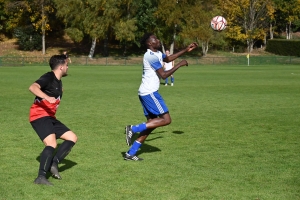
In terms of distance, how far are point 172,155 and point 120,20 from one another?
51.0 meters

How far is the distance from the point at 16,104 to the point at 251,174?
460 inches

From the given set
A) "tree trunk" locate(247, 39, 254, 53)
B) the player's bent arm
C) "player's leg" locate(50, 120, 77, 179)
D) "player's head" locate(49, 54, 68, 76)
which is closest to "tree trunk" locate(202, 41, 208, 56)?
"tree trunk" locate(247, 39, 254, 53)

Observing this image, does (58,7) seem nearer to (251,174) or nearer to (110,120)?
(110,120)

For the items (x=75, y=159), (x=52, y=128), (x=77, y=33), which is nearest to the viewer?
(x=52, y=128)

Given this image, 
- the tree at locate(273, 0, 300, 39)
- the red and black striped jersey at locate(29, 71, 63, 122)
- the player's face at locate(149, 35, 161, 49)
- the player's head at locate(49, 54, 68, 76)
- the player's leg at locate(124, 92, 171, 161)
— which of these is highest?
the tree at locate(273, 0, 300, 39)

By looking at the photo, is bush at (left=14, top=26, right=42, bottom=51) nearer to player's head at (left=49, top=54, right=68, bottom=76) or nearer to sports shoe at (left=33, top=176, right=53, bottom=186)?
player's head at (left=49, top=54, right=68, bottom=76)

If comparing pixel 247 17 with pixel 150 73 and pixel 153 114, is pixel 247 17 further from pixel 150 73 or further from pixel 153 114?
pixel 150 73

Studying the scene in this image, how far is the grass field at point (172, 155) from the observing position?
6.98 meters

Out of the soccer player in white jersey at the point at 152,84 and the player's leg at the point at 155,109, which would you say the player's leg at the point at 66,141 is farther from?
the player's leg at the point at 155,109

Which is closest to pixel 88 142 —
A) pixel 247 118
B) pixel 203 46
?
pixel 247 118

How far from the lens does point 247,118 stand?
14.6 meters

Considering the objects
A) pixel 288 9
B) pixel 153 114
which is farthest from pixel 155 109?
pixel 288 9

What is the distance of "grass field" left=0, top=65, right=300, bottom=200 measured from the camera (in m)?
6.98

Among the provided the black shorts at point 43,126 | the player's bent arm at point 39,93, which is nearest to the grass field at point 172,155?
the black shorts at point 43,126
